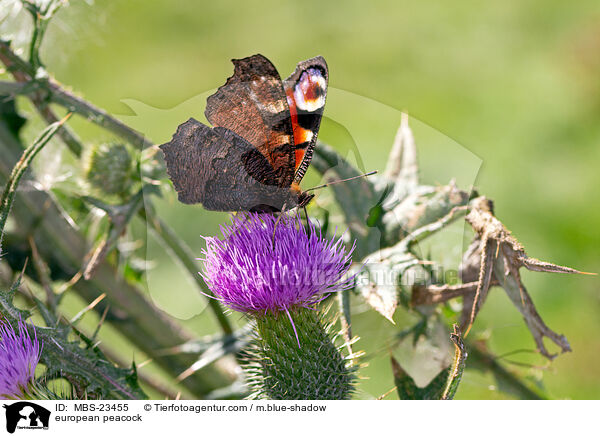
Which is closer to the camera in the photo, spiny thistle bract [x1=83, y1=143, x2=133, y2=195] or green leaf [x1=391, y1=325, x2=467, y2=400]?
green leaf [x1=391, y1=325, x2=467, y2=400]

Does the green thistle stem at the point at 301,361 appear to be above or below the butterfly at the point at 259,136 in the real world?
below

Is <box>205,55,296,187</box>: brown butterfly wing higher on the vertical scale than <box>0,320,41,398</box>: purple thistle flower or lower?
higher

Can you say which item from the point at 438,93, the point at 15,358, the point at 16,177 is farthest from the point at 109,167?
the point at 438,93

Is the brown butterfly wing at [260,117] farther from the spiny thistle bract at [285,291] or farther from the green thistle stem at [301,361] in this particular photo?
the green thistle stem at [301,361]

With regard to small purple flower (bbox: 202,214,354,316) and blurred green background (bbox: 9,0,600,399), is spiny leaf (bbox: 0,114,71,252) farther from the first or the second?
small purple flower (bbox: 202,214,354,316)

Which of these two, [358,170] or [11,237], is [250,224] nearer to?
[358,170]

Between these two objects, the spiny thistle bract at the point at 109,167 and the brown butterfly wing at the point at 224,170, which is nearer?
the brown butterfly wing at the point at 224,170
